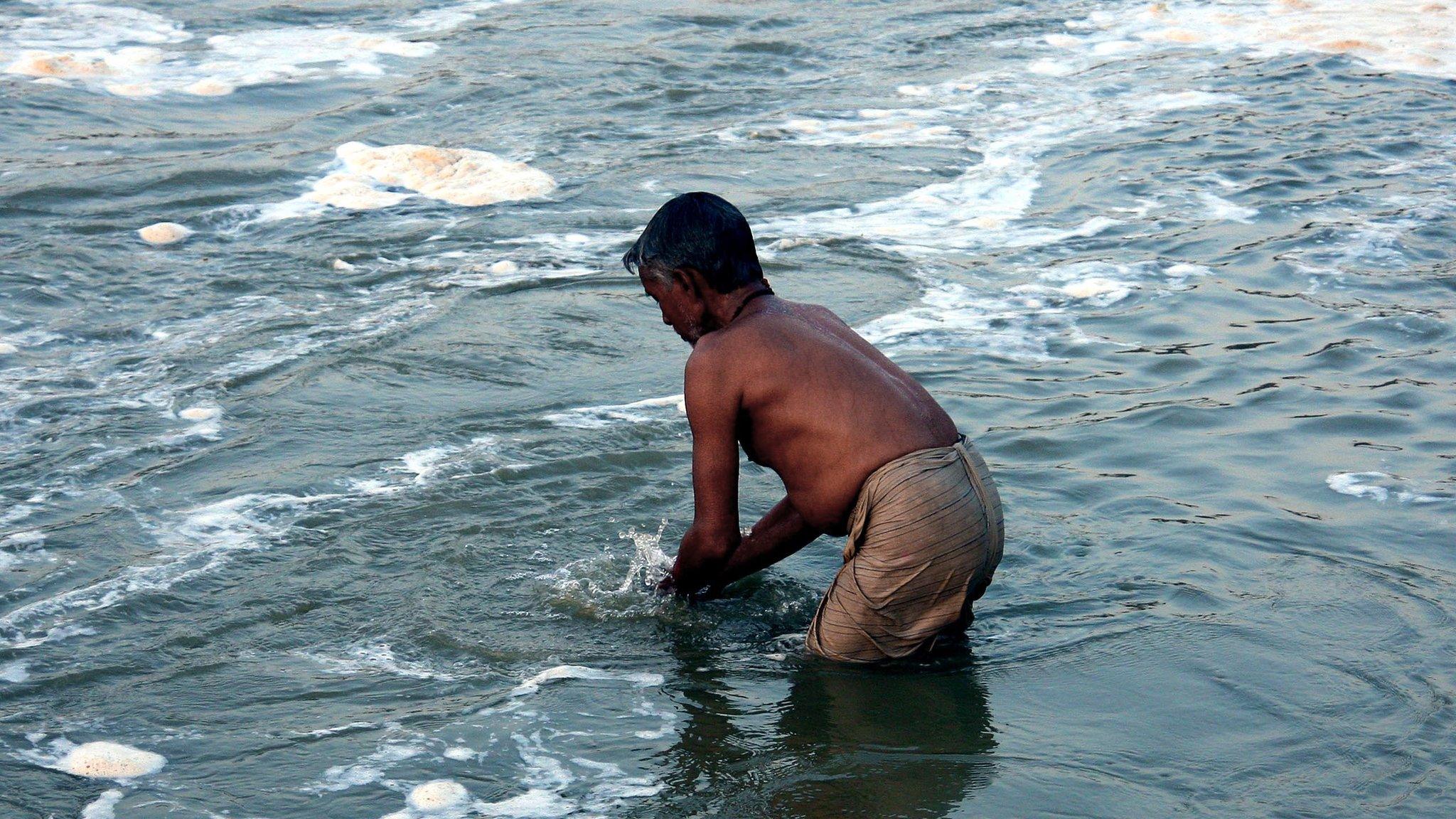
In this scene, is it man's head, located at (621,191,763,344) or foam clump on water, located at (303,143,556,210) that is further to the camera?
foam clump on water, located at (303,143,556,210)

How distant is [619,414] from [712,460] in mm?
2127

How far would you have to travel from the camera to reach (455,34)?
12.8m

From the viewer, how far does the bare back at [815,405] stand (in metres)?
3.35

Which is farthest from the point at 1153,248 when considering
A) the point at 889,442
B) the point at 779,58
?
the point at 779,58

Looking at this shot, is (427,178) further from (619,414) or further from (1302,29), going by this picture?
(1302,29)

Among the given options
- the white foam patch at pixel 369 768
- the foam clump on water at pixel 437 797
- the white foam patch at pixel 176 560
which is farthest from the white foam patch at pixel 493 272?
the foam clump on water at pixel 437 797

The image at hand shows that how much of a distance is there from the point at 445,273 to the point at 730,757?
15.1 feet

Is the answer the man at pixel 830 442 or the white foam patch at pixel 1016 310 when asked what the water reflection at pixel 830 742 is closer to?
the man at pixel 830 442

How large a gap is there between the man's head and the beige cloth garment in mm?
621

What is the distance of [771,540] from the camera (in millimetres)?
3773

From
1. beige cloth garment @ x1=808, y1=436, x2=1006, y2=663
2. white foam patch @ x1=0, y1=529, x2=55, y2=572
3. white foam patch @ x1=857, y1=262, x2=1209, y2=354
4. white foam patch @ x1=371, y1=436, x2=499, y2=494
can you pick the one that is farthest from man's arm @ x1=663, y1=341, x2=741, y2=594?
white foam patch @ x1=857, y1=262, x2=1209, y2=354

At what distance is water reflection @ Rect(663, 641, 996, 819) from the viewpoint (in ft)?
9.57

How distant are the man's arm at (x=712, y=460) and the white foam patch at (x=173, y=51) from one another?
338 inches

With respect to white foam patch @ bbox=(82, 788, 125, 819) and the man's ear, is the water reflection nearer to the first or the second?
the man's ear
